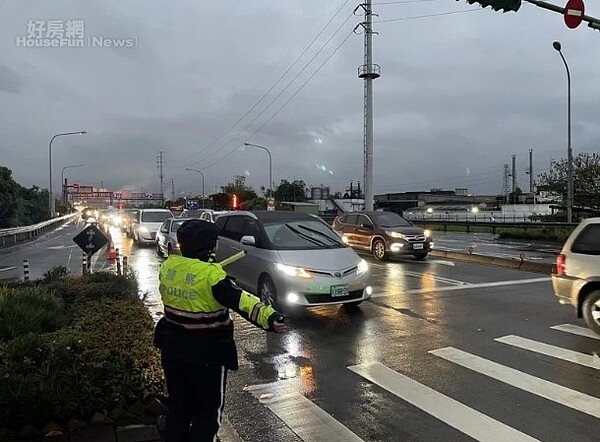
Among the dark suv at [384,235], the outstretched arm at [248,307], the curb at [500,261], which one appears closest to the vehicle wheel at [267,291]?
the outstretched arm at [248,307]

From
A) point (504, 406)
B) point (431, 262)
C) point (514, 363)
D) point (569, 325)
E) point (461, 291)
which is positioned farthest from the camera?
point (431, 262)

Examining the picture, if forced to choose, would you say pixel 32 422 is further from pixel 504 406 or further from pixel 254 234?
pixel 254 234

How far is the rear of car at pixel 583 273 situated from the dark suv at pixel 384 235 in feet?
32.9

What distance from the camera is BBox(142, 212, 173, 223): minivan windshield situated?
26.5m

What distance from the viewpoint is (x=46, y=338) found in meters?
5.18

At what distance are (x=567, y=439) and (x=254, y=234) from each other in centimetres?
639

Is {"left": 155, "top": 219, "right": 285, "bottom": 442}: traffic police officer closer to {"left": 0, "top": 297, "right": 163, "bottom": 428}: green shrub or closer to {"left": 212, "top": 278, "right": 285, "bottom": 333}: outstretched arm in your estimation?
{"left": 212, "top": 278, "right": 285, "bottom": 333}: outstretched arm

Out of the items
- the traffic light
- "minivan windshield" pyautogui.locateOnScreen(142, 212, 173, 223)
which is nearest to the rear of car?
the traffic light

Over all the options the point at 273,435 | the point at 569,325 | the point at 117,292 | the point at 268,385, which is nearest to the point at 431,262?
the point at 569,325

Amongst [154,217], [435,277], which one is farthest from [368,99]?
[435,277]

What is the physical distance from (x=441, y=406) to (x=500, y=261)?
12.5m

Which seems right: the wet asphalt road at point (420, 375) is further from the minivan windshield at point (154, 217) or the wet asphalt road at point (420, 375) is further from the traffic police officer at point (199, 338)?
the minivan windshield at point (154, 217)

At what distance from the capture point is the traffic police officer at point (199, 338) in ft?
11.1

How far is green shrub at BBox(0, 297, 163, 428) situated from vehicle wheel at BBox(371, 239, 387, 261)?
13.4 m
